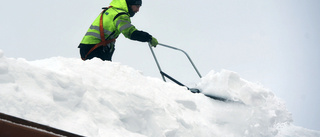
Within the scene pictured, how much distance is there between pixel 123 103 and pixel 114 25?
85.0 inches

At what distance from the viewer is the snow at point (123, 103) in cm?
230

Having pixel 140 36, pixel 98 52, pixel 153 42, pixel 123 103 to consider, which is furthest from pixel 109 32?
pixel 123 103

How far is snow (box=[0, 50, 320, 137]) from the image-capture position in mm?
2305

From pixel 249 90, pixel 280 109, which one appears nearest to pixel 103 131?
pixel 249 90

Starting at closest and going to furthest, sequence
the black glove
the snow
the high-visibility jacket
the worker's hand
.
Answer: the snow, the high-visibility jacket, the black glove, the worker's hand

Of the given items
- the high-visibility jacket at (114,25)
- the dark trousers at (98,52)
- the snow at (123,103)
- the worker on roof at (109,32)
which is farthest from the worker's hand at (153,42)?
the snow at (123,103)

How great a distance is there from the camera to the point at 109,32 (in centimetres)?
491

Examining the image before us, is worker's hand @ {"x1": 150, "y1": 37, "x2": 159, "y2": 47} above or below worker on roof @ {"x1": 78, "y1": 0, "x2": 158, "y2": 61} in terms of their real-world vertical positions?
above

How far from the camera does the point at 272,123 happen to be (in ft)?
13.5

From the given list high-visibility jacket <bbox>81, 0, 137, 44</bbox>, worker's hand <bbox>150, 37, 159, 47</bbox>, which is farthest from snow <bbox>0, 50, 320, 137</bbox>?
high-visibility jacket <bbox>81, 0, 137, 44</bbox>

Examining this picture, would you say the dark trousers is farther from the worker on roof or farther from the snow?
the snow

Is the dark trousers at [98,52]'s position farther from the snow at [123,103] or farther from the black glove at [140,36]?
the snow at [123,103]

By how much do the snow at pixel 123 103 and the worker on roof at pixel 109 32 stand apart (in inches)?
42.8

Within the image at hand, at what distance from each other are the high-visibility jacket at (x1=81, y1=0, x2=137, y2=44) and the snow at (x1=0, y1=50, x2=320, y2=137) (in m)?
1.10
